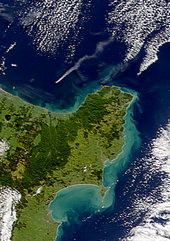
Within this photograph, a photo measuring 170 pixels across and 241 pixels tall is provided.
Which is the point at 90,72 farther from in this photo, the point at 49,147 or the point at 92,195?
the point at 92,195

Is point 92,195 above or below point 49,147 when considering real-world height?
below


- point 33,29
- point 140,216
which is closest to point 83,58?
point 33,29

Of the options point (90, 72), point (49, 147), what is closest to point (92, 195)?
point (49, 147)

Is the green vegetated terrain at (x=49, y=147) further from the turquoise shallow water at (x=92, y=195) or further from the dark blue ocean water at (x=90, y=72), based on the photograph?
the dark blue ocean water at (x=90, y=72)

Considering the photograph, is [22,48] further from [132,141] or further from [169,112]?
[169,112]

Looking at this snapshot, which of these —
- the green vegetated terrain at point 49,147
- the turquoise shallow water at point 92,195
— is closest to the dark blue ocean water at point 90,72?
the turquoise shallow water at point 92,195

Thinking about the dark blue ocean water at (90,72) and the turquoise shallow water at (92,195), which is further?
the turquoise shallow water at (92,195)
